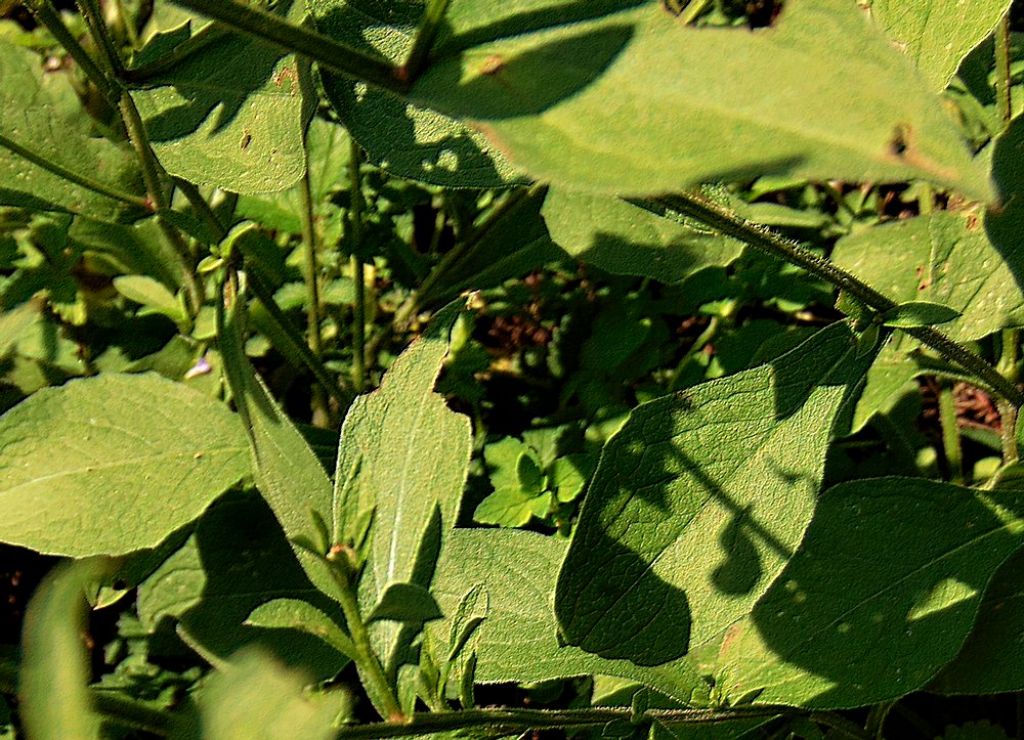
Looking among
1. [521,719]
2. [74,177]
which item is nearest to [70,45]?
[74,177]

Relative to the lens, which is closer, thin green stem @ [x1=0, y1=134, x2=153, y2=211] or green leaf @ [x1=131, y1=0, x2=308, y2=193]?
green leaf @ [x1=131, y1=0, x2=308, y2=193]

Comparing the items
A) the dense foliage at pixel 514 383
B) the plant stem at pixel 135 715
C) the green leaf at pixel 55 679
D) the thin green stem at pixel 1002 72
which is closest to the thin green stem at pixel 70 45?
the dense foliage at pixel 514 383

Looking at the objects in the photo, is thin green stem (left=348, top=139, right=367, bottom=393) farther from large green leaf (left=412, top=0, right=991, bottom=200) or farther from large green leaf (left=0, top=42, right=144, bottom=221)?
large green leaf (left=412, top=0, right=991, bottom=200)

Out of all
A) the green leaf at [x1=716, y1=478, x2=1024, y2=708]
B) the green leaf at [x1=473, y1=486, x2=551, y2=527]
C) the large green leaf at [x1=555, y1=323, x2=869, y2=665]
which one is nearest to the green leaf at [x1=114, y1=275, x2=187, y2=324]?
the green leaf at [x1=473, y1=486, x2=551, y2=527]

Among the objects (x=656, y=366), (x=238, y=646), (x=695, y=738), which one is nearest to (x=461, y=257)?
(x=656, y=366)

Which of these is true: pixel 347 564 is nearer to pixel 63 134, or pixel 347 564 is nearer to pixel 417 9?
pixel 417 9

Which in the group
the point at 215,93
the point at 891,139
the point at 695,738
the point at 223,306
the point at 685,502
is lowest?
the point at 695,738

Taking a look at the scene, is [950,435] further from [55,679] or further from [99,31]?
[55,679]
